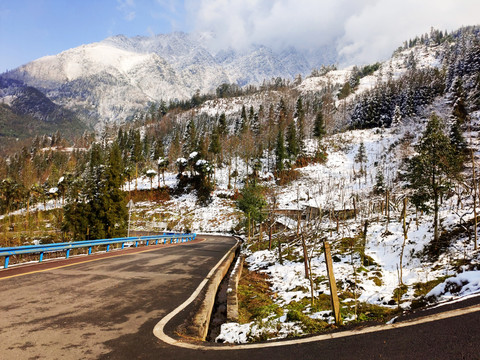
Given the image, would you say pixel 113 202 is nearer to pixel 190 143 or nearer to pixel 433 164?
pixel 433 164

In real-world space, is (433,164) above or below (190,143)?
below

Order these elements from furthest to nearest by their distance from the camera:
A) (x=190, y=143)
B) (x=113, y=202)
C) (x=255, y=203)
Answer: (x=190, y=143)
(x=113, y=202)
(x=255, y=203)

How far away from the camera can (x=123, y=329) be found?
4.72 m

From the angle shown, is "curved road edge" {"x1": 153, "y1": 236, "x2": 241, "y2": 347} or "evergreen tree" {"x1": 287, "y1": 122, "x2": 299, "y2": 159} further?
"evergreen tree" {"x1": 287, "y1": 122, "x2": 299, "y2": 159}

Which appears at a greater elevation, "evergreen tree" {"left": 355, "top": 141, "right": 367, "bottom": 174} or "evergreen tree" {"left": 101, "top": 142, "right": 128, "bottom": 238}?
"evergreen tree" {"left": 355, "top": 141, "right": 367, "bottom": 174}

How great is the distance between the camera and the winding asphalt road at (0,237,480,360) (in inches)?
118

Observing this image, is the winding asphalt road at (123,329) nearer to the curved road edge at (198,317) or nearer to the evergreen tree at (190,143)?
the curved road edge at (198,317)

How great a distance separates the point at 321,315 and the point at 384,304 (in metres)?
2.51

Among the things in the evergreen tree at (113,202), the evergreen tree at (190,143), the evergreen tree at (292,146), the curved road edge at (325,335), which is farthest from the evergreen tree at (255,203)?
the evergreen tree at (190,143)

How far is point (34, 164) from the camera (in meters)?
124

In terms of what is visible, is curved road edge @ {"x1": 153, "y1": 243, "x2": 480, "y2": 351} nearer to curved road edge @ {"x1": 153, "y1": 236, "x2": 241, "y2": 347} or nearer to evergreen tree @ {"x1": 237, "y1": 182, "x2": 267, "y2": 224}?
curved road edge @ {"x1": 153, "y1": 236, "x2": 241, "y2": 347}

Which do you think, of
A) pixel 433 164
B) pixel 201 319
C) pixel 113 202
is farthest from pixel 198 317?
pixel 113 202

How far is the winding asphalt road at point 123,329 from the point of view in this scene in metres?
2.99

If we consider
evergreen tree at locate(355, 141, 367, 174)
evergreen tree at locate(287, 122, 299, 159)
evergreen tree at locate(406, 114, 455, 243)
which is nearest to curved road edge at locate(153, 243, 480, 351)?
evergreen tree at locate(406, 114, 455, 243)
